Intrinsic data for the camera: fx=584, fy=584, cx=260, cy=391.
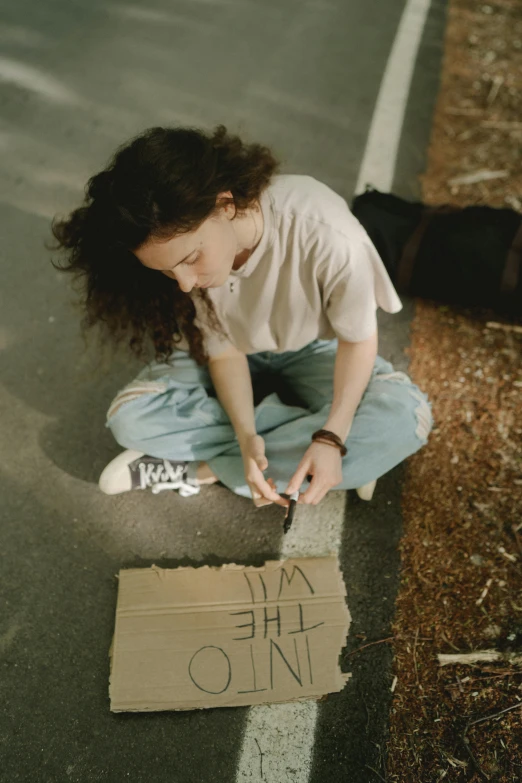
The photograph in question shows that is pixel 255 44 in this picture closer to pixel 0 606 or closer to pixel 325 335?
pixel 325 335

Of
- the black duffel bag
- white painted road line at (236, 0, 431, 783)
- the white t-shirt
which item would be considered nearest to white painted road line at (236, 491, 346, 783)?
white painted road line at (236, 0, 431, 783)

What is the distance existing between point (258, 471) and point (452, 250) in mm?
1256

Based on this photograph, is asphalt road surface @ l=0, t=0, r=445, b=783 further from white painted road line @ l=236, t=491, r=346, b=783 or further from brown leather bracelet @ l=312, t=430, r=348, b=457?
brown leather bracelet @ l=312, t=430, r=348, b=457

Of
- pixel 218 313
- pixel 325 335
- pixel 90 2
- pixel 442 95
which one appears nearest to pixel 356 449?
pixel 325 335

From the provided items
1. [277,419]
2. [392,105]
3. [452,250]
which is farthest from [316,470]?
[392,105]

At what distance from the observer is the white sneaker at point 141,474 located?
1842 millimetres

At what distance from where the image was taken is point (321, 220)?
141cm

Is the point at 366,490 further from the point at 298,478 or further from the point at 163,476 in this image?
the point at 163,476

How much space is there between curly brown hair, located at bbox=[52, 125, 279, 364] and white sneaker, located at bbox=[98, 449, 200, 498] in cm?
40

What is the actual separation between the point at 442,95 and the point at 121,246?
9.81 feet

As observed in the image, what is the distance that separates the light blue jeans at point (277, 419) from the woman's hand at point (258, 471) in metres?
0.10

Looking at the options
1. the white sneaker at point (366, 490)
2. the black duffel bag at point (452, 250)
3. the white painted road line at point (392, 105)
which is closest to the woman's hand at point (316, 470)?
the white sneaker at point (366, 490)

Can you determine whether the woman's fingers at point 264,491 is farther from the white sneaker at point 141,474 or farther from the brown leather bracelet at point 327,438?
the white sneaker at point 141,474

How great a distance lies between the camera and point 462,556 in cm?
176
